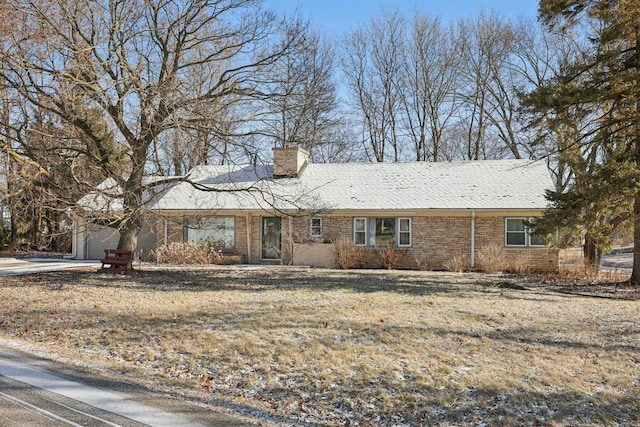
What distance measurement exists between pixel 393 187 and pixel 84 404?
19769 mm

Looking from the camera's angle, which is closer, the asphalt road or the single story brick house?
the asphalt road

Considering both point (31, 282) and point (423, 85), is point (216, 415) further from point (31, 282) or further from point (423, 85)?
point (423, 85)

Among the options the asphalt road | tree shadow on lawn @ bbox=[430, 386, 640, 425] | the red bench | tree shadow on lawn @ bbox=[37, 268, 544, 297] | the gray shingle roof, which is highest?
the gray shingle roof

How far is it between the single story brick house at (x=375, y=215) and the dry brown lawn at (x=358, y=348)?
25.7 feet

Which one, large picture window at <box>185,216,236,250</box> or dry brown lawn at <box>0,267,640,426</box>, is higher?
large picture window at <box>185,216,236,250</box>

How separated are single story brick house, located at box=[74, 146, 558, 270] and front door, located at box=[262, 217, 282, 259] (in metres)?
0.04

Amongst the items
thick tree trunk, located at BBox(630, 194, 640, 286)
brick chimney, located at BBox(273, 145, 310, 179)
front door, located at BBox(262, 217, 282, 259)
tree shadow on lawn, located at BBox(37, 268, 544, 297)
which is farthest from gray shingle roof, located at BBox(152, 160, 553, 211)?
thick tree trunk, located at BBox(630, 194, 640, 286)

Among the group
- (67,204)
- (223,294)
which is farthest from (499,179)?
(67,204)

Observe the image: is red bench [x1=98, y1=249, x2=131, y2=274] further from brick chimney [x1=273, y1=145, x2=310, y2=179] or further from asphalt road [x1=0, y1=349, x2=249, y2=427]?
asphalt road [x1=0, y1=349, x2=249, y2=427]

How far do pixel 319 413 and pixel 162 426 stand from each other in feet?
5.19

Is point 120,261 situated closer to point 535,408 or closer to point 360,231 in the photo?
point 360,231

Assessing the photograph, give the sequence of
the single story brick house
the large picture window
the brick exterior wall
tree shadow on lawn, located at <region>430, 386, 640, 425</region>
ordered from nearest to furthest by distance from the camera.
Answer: tree shadow on lawn, located at <region>430, 386, 640, 425</region>
the brick exterior wall
the single story brick house
the large picture window

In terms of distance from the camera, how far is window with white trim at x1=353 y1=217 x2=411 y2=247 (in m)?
22.4

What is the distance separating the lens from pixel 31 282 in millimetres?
14773
